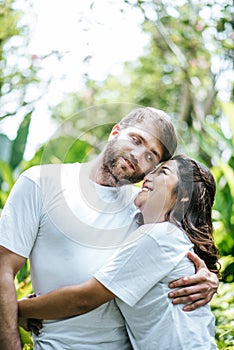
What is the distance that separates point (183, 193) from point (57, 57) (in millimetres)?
5238

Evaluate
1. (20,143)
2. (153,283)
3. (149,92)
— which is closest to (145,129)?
(153,283)

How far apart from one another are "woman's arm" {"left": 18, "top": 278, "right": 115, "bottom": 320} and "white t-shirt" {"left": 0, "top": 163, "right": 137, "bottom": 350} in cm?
8

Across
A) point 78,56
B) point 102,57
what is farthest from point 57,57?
point 102,57

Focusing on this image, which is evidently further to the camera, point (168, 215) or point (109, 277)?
point (168, 215)

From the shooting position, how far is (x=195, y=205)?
2652 millimetres

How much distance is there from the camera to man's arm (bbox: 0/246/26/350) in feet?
8.34

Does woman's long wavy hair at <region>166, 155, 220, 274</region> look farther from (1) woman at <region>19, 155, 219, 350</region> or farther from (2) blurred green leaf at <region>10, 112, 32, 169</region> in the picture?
(2) blurred green leaf at <region>10, 112, 32, 169</region>

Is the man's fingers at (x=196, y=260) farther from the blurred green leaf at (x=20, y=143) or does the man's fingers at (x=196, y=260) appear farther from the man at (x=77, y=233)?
the blurred green leaf at (x=20, y=143)

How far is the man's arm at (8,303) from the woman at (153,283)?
4 cm

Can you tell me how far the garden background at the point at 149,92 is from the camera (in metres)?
3.16

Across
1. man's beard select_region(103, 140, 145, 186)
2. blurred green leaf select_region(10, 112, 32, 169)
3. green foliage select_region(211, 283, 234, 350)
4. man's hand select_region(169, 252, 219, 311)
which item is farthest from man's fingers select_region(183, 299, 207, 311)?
blurred green leaf select_region(10, 112, 32, 169)

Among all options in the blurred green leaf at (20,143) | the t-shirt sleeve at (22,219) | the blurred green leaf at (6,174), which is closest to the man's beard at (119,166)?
the t-shirt sleeve at (22,219)

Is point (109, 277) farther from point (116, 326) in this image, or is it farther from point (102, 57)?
point (102, 57)

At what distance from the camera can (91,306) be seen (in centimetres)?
246
